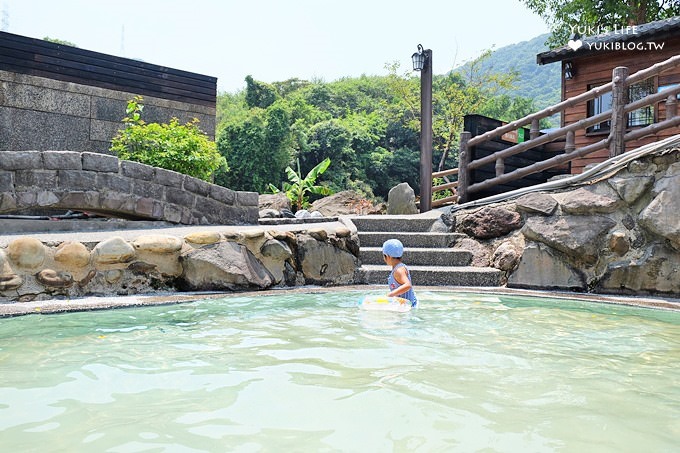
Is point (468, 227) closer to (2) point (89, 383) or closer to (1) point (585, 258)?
(1) point (585, 258)

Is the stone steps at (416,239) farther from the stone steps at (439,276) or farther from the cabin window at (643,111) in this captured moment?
the cabin window at (643,111)

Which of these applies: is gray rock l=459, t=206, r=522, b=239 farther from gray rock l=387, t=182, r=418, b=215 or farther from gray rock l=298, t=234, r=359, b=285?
gray rock l=387, t=182, r=418, b=215

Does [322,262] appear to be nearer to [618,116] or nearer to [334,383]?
[334,383]

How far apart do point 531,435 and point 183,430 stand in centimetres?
152

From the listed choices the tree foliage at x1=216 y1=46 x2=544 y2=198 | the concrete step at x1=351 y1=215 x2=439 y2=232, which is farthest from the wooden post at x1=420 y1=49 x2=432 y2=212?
the tree foliage at x1=216 y1=46 x2=544 y2=198

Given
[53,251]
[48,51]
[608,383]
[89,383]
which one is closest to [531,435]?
[608,383]

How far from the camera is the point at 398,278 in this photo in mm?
5969

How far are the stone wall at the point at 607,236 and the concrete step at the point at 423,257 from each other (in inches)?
23.1

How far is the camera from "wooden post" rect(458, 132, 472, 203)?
10.3m

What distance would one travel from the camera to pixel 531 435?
7.97 feet

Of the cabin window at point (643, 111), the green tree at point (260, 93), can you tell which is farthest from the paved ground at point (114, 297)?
the green tree at point (260, 93)

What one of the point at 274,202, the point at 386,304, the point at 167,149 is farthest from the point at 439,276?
the point at 274,202

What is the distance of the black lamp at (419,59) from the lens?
469 inches

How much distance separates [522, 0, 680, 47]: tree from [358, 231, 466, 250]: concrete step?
52.9 ft
